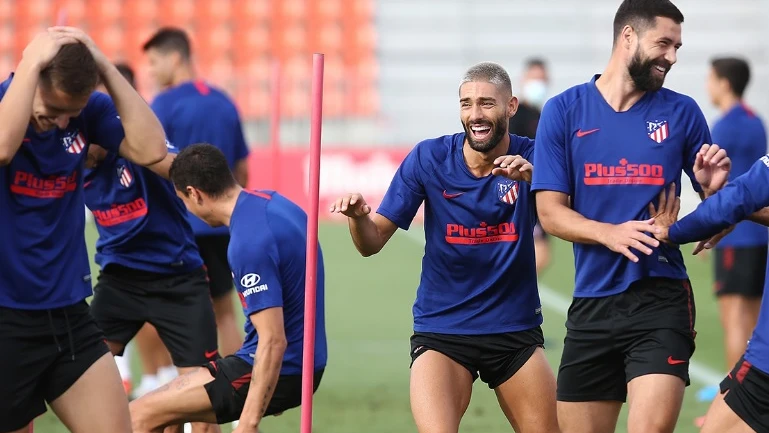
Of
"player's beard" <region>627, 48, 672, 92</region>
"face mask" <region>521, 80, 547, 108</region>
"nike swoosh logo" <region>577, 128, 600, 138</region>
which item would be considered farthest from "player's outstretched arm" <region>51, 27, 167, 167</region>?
"face mask" <region>521, 80, 547, 108</region>

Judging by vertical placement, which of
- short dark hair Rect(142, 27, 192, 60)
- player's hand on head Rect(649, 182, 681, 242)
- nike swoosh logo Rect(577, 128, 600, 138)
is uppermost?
short dark hair Rect(142, 27, 192, 60)

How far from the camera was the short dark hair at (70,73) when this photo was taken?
507 centimetres

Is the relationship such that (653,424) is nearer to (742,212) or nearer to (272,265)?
(742,212)

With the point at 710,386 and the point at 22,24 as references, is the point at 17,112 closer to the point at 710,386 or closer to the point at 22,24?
the point at 710,386

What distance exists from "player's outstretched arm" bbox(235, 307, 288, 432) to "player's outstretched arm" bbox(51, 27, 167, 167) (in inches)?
36.6

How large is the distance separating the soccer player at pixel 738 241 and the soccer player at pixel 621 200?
13.3ft

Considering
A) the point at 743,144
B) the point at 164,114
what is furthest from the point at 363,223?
the point at 743,144

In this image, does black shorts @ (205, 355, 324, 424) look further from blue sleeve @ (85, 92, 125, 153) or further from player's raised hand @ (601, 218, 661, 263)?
player's raised hand @ (601, 218, 661, 263)

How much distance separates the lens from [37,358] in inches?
207

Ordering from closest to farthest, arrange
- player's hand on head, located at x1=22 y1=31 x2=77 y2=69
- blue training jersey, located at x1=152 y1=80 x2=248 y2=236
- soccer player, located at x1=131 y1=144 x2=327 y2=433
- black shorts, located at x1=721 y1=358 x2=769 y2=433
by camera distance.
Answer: black shorts, located at x1=721 y1=358 x2=769 y2=433, player's hand on head, located at x1=22 y1=31 x2=77 y2=69, soccer player, located at x1=131 y1=144 x2=327 y2=433, blue training jersey, located at x1=152 y1=80 x2=248 y2=236

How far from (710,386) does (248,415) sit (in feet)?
16.8

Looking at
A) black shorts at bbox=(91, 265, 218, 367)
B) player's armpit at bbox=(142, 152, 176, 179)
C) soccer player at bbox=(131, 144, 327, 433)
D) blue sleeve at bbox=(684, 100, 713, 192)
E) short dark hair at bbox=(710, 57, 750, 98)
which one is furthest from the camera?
short dark hair at bbox=(710, 57, 750, 98)

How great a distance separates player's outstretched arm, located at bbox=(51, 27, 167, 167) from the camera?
217 inches

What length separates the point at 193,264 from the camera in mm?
7359
